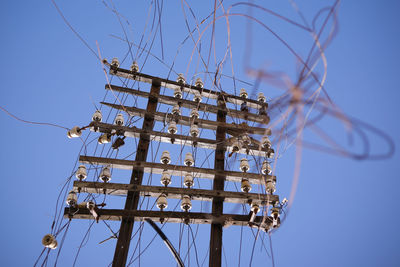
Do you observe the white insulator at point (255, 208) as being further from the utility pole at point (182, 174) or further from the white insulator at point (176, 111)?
the white insulator at point (176, 111)

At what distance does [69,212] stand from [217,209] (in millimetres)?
1796

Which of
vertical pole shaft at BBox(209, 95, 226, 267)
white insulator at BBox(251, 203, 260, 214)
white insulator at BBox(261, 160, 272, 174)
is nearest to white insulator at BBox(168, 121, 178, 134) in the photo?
vertical pole shaft at BBox(209, 95, 226, 267)

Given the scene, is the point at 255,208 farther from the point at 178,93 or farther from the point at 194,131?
the point at 178,93

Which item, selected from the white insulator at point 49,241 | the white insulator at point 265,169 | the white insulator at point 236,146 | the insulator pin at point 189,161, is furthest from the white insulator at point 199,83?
the white insulator at point 49,241

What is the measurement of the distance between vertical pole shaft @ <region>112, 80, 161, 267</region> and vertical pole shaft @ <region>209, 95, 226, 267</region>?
39.0 inches

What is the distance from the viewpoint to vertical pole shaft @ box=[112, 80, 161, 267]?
3.69 meters

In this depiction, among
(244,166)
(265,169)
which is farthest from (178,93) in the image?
(265,169)

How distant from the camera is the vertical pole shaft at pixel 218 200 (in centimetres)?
→ 398

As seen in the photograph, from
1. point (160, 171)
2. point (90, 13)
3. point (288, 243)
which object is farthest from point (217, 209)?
point (90, 13)

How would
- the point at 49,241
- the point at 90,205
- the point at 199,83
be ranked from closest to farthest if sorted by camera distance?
the point at 49,241, the point at 90,205, the point at 199,83

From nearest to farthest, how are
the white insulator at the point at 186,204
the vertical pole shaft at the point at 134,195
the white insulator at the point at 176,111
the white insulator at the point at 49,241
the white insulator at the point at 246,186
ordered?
the white insulator at the point at 49,241 < the vertical pole shaft at the point at 134,195 < the white insulator at the point at 186,204 < the white insulator at the point at 246,186 < the white insulator at the point at 176,111

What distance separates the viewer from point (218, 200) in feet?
14.4

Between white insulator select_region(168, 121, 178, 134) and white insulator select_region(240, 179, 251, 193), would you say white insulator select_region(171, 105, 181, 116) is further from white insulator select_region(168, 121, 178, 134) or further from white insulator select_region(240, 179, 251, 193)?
white insulator select_region(240, 179, 251, 193)

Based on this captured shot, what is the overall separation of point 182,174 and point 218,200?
Answer: 59 centimetres
